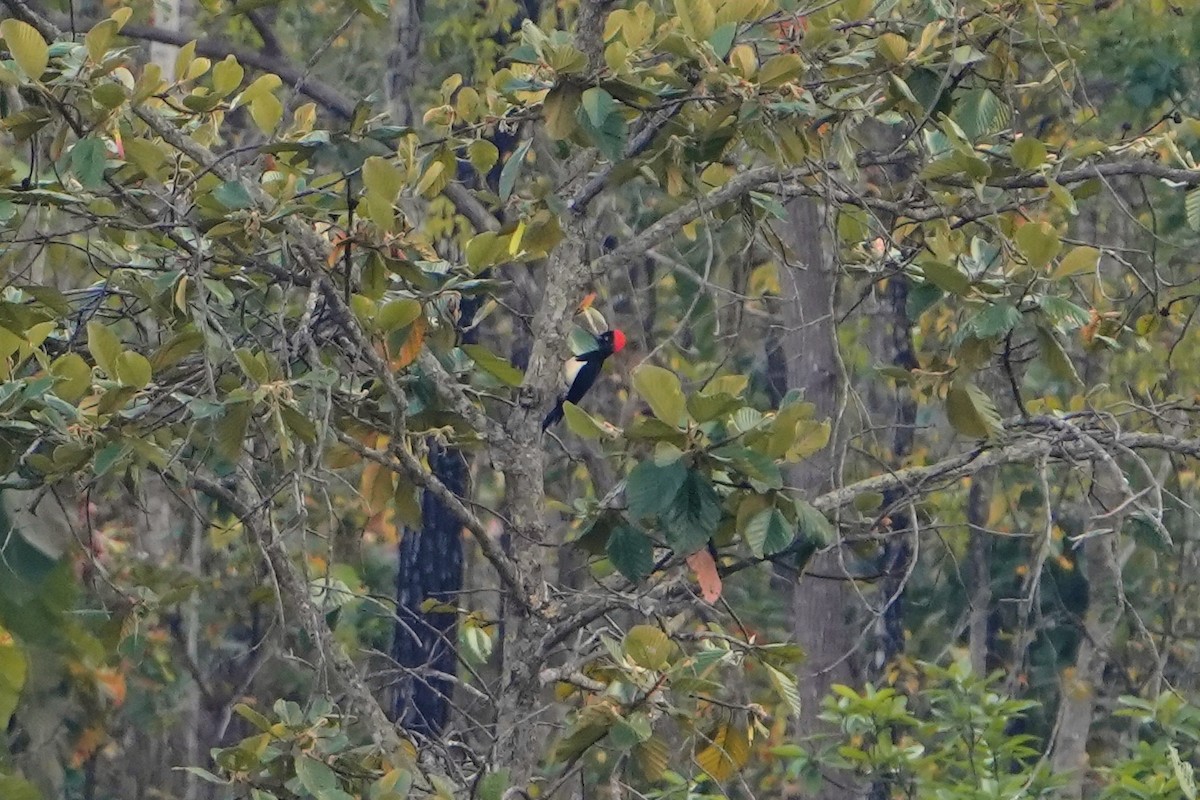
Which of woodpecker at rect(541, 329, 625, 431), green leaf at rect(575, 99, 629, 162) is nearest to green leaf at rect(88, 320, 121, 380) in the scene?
green leaf at rect(575, 99, 629, 162)

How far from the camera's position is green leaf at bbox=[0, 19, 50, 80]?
2.10 meters

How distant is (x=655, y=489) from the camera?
2.11 metres

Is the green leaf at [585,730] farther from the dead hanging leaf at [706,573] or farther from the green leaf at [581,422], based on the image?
the green leaf at [581,422]

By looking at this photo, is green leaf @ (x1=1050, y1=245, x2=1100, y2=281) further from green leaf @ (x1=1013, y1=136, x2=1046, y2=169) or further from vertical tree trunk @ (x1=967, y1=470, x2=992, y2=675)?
vertical tree trunk @ (x1=967, y1=470, x2=992, y2=675)

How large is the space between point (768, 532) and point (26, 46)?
1.20 m

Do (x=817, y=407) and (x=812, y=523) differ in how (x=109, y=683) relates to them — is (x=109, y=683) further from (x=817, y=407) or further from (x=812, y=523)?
(x=812, y=523)

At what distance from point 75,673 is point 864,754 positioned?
2.46 meters

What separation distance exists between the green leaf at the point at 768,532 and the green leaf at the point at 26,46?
1.16 meters

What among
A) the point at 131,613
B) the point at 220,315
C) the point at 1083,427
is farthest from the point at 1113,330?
the point at 131,613

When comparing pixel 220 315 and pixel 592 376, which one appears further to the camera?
pixel 592 376

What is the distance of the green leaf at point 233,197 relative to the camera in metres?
2.30

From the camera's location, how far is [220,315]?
2.76 m

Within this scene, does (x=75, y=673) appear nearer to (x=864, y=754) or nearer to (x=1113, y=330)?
(x=864, y=754)

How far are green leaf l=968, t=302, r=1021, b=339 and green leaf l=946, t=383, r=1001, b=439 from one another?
0.12 metres
